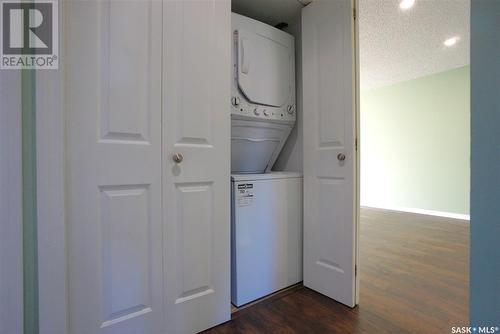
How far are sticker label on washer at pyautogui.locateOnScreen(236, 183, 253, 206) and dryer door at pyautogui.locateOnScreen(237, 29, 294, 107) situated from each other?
1.95 ft

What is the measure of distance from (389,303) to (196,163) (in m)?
1.50

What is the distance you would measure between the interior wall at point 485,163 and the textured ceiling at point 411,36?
77.6 inches

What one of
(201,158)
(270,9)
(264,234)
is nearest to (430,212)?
(264,234)

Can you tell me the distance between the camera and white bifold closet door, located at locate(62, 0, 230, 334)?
38.4 inches

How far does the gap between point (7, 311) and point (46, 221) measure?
1.02 feet

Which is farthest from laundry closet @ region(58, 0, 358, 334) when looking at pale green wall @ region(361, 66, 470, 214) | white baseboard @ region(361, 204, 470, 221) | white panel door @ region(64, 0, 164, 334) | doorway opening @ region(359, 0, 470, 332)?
white baseboard @ region(361, 204, 470, 221)

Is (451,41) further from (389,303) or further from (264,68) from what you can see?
(389,303)

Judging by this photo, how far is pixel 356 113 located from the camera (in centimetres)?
151

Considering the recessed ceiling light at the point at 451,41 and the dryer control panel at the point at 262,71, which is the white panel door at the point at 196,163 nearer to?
the dryer control panel at the point at 262,71

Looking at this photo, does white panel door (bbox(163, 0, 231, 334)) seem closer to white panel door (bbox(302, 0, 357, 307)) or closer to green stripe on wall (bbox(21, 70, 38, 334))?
green stripe on wall (bbox(21, 70, 38, 334))

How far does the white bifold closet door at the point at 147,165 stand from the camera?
3.20ft

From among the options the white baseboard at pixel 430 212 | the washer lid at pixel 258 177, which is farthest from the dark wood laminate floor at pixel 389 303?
the white baseboard at pixel 430 212

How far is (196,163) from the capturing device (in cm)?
124

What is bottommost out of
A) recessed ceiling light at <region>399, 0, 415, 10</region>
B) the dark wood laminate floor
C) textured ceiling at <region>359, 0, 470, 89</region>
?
the dark wood laminate floor
